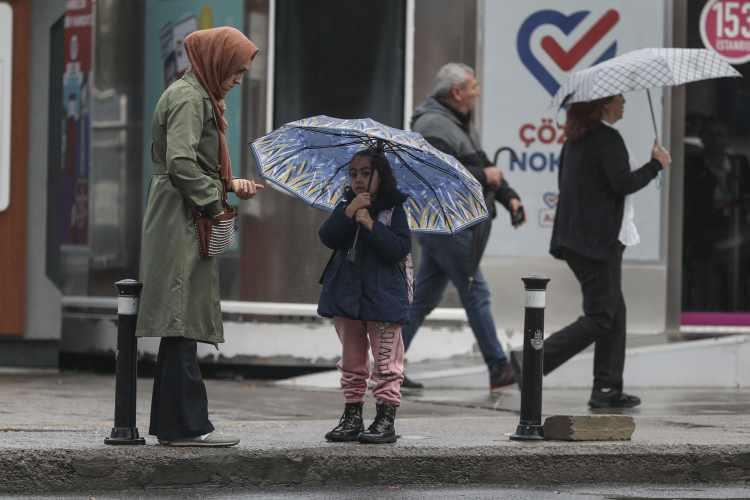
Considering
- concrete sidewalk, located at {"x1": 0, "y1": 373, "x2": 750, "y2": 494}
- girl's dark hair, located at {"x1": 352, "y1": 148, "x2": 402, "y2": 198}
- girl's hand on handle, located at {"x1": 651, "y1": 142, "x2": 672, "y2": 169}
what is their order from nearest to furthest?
concrete sidewalk, located at {"x1": 0, "y1": 373, "x2": 750, "y2": 494} < girl's dark hair, located at {"x1": 352, "y1": 148, "x2": 402, "y2": 198} < girl's hand on handle, located at {"x1": 651, "y1": 142, "x2": 672, "y2": 169}

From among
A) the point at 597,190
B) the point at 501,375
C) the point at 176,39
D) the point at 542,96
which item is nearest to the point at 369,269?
the point at 597,190

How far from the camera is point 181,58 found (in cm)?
1195

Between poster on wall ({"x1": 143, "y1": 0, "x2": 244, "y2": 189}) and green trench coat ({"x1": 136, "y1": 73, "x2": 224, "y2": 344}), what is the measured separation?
15.2 ft

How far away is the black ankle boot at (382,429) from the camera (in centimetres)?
757

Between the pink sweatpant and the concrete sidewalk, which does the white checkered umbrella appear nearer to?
the concrete sidewalk

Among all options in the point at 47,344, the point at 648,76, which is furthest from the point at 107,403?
the point at 648,76

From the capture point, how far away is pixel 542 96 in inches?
466

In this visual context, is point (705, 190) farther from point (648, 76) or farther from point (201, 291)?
point (201, 291)

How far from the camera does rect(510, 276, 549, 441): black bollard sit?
787cm

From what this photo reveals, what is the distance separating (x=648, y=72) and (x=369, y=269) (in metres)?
2.57

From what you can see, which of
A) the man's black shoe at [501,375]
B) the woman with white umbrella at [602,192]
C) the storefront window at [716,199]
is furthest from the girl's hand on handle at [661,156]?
the storefront window at [716,199]

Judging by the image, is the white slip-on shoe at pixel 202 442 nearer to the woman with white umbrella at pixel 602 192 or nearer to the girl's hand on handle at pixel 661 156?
the woman with white umbrella at pixel 602 192

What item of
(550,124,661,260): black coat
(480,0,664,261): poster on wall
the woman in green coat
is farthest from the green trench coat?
(480,0,664,261): poster on wall

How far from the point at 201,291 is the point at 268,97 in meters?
4.80
